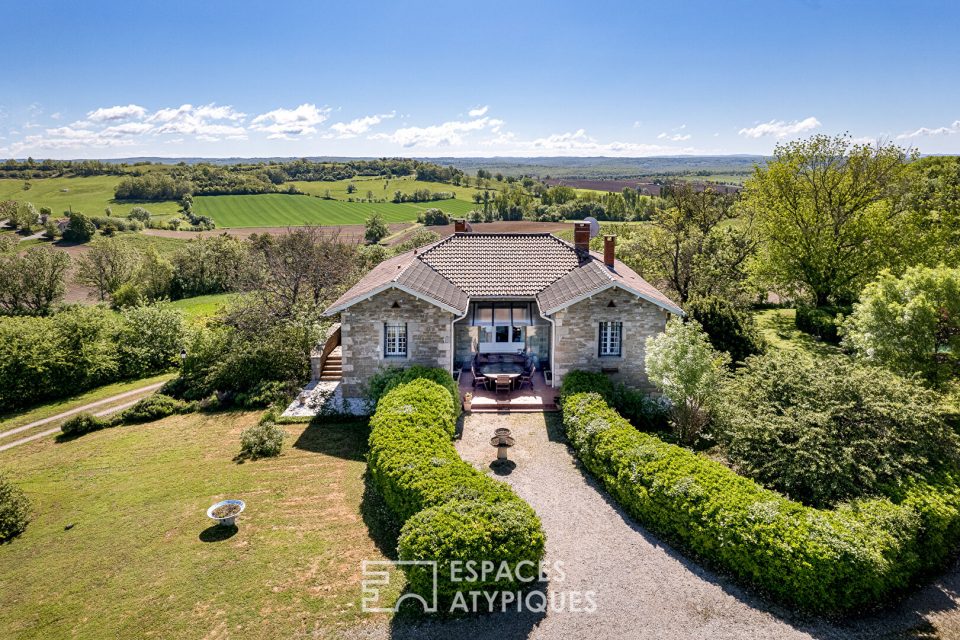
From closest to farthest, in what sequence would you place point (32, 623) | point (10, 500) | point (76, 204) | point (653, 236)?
point (32, 623) → point (10, 500) → point (653, 236) → point (76, 204)

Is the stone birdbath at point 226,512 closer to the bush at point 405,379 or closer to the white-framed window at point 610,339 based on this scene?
the bush at point 405,379

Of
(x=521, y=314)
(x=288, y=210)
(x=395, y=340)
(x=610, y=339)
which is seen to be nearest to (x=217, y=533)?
(x=395, y=340)

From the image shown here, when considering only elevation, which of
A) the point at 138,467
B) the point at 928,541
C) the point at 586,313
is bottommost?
the point at 138,467

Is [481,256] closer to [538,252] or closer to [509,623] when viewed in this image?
[538,252]

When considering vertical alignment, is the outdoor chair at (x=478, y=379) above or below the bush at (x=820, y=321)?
below

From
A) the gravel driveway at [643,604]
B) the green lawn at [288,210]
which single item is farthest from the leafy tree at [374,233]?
the gravel driveway at [643,604]

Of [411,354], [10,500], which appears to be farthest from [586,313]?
[10,500]

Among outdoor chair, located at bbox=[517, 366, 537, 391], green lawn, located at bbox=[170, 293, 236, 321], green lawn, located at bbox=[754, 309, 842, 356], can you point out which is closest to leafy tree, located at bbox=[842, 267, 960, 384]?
green lawn, located at bbox=[754, 309, 842, 356]
